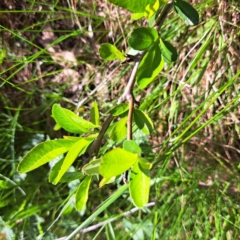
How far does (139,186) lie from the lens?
2.12ft

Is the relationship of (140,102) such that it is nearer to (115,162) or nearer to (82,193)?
(82,193)

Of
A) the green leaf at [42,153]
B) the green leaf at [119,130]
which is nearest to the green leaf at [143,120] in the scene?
the green leaf at [119,130]

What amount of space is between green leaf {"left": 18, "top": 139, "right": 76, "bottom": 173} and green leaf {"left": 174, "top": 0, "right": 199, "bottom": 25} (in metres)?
0.31

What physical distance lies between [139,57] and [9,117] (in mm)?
704

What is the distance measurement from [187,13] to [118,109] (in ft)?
0.73

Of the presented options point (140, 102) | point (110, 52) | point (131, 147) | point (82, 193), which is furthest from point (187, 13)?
point (140, 102)

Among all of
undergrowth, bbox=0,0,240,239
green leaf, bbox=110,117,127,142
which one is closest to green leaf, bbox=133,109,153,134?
green leaf, bbox=110,117,127,142

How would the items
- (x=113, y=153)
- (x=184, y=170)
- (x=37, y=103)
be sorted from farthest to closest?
(x=37, y=103)
(x=184, y=170)
(x=113, y=153)

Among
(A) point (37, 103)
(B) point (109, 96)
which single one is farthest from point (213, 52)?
(A) point (37, 103)

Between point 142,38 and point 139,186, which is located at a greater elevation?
point 142,38

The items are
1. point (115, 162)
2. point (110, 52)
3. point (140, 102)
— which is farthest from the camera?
point (140, 102)

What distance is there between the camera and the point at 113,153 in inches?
23.0

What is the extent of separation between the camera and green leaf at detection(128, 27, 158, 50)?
64 centimetres

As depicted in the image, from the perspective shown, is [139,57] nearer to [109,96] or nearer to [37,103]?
[109,96]
